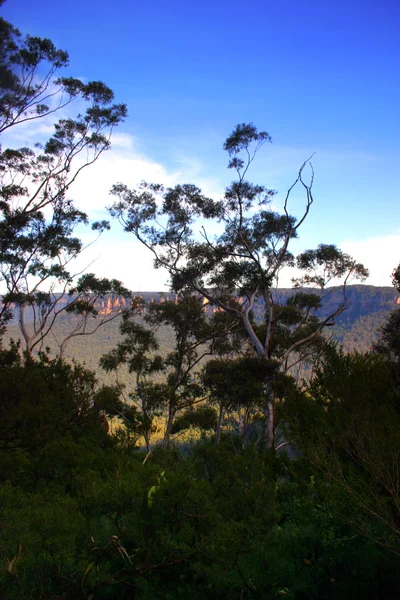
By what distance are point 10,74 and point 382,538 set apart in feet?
53.2

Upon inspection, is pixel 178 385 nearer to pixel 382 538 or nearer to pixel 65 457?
pixel 65 457

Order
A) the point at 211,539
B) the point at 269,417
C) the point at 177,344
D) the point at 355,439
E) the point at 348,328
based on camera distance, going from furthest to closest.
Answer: the point at 348,328 → the point at 177,344 → the point at 269,417 → the point at 355,439 → the point at 211,539

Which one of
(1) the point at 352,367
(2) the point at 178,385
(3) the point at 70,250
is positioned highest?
(3) the point at 70,250

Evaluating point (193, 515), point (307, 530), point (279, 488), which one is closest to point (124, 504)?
point (193, 515)

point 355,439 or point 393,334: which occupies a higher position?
point 393,334

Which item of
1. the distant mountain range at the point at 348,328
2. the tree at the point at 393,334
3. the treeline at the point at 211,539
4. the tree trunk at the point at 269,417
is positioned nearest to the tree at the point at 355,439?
the treeline at the point at 211,539

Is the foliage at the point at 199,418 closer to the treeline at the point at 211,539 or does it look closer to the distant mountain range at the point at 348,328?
the treeline at the point at 211,539

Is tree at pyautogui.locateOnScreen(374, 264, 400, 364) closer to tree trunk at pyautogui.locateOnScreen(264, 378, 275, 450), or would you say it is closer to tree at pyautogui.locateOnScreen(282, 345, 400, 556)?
tree trunk at pyautogui.locateOnScreen(264, 378, 275, 450)

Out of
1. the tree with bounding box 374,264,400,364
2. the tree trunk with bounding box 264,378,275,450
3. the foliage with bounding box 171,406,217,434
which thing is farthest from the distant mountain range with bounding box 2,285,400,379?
the tree trunk with bounding box 264,378,275,450

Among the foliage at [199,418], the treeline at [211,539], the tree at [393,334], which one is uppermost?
the tree at [393,334]

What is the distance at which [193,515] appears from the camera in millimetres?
3113

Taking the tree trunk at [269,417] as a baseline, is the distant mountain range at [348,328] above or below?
above

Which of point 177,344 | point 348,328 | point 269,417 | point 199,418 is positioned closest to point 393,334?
point 269,417

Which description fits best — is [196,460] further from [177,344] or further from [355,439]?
[177,344]
